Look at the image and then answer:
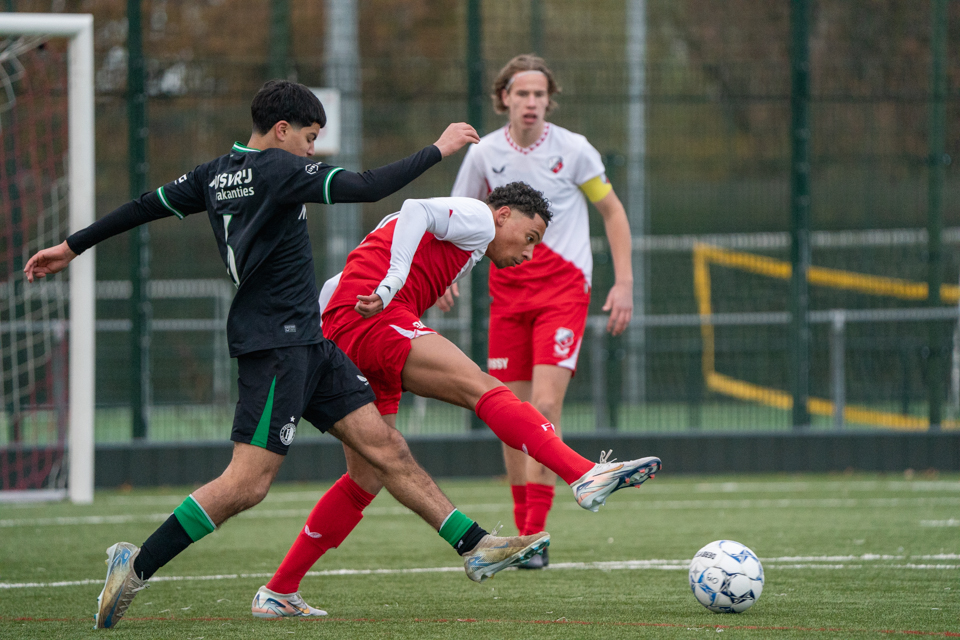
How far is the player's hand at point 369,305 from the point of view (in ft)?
13.8

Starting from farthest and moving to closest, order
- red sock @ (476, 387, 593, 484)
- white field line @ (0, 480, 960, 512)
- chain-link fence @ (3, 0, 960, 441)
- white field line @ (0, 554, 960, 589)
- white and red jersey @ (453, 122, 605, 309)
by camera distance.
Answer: chain-link fence @ (3, 0, 960, 441) → white field line @ (0, 480, 960, 512) → white and red jersey @ (453, 122, 605, 309) → white field line @ (0, 554, 960, 589) → red sock @ (476, 387, 593, 484)

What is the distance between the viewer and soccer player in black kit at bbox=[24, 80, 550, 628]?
4.09 meters

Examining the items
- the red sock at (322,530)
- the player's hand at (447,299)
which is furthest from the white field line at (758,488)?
the red sock at (322,530)

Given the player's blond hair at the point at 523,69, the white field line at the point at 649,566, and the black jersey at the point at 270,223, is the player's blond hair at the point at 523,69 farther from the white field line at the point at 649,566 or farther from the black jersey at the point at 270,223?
the white field line at the point at 649,566

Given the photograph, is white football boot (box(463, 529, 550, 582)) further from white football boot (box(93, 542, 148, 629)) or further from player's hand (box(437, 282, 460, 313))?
player's hand (box(437, 282, 460, 313))

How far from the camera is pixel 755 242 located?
1106cm

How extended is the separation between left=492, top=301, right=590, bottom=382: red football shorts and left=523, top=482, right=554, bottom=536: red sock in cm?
62

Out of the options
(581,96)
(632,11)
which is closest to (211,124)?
(581,96)

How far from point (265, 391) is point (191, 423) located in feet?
20.4

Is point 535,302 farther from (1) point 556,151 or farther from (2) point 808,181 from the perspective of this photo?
(2) point 808,181

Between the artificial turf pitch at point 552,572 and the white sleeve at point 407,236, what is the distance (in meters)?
1.20

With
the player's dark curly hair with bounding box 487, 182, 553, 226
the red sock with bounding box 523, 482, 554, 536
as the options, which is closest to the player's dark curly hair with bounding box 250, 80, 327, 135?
the player's dark curly hair with bounding box 487, 182, 553, 226

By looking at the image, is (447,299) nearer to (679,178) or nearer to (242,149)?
(242,149)

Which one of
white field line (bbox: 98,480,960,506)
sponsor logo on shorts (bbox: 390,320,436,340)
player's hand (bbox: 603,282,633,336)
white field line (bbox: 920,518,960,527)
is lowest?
white field line (bbox: 98,480,960,506)
